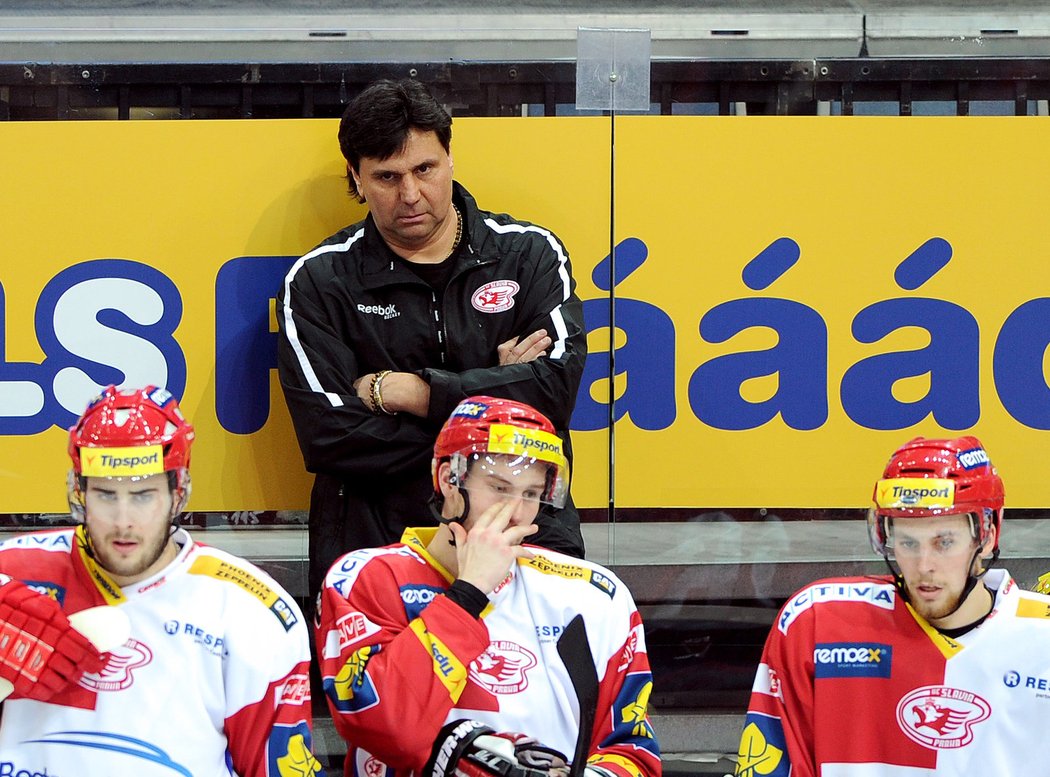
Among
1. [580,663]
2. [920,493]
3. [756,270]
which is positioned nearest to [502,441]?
[580,663]

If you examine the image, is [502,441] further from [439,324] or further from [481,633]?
[439,324]

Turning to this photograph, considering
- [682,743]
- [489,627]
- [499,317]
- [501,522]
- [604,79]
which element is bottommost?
[682,743]

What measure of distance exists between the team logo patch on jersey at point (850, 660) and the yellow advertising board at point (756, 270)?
131cm

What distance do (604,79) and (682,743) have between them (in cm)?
193

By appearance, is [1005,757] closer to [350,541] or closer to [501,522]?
[501,522]

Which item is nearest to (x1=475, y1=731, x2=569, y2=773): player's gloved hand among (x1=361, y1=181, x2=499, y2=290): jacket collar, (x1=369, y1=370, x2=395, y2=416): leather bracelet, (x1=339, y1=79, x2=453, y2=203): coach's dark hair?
(x1=369, y1=370, x2=395, y2=416): leather bracelet

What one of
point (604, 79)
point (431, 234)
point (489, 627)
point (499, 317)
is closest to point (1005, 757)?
point (489, 627)

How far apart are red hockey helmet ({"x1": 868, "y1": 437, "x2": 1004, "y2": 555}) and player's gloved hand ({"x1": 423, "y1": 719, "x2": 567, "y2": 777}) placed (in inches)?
31.8

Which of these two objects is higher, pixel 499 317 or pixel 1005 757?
pixel 499 317

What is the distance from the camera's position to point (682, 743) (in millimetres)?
4023

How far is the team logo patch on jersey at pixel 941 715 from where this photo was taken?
→ 2.76m

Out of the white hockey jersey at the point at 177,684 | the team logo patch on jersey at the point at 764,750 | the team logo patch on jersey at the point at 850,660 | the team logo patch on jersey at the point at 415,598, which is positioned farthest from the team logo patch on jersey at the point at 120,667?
the team logo patch on jersey at the point at 850,660

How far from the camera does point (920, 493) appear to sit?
2.75 meters

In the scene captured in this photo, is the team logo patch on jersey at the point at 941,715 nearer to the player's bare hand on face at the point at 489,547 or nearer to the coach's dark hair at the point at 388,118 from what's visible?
the player's bare hand on face at the point at 489,547
